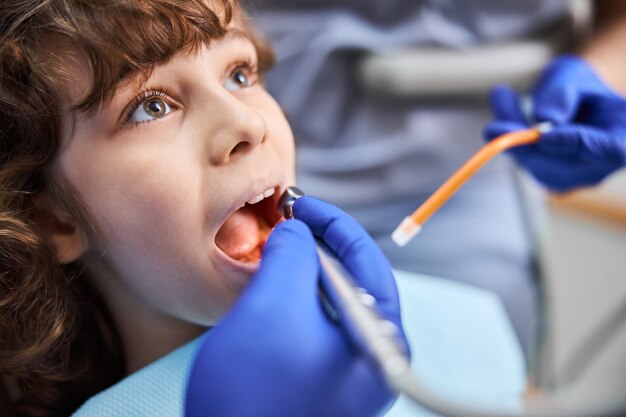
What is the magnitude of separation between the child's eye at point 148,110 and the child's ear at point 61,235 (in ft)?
0.47

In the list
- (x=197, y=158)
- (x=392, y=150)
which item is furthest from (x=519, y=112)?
(x=197, y=158)

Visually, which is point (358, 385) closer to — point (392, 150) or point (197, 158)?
point (197, 158)

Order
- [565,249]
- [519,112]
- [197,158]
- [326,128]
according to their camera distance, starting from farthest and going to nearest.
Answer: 1. [565,249]
2. [326,128]
3. [519,112]
4. [197,158]

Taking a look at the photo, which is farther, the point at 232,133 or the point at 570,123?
the point at 570,123

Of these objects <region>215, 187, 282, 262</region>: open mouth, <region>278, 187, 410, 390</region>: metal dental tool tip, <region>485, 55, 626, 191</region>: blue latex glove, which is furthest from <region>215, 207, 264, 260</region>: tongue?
<region>485, 55, 626, 191</region>: blue latex glove

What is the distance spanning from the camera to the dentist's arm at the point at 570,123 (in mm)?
989

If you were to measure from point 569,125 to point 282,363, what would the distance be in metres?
0.67

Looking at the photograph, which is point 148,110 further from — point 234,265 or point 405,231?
point 405,231

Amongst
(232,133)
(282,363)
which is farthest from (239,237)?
(282,363)

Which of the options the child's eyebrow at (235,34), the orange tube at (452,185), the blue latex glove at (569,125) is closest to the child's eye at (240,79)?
the child's eyebrow at (235,34)

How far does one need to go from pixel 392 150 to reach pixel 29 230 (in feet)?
2.24

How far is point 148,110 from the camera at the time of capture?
2.27 ft

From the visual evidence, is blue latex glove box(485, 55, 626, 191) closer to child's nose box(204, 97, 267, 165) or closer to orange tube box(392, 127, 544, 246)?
orange tube box(392, 127, 544, 246)

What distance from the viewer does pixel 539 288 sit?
117 centimetres
